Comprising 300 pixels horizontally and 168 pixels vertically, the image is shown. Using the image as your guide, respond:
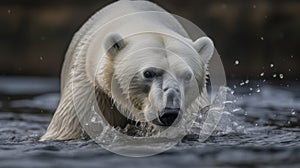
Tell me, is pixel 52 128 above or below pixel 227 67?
below

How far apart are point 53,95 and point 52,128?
3.50 m

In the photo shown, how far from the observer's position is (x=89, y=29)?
453cm

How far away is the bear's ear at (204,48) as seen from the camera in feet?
13.1

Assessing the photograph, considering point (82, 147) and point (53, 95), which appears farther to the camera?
point (53, 95)

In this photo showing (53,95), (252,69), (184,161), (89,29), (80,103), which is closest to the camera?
(184,161)

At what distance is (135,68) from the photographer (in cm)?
377

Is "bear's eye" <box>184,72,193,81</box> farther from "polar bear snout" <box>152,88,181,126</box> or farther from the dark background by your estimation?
the dark background

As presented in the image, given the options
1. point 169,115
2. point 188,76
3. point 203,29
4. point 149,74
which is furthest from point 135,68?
point 203,29

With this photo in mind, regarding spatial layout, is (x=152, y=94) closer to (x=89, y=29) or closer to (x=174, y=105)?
(x=174, y=105)

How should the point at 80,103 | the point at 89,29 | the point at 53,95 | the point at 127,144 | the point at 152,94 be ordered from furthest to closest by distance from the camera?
1. the point at 53,95
2. the point at 89,29
3. the point at 80,103
4. the point at 127,144
5. the point at 152,94

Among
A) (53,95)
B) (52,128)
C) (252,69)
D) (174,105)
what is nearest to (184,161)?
(174,105)

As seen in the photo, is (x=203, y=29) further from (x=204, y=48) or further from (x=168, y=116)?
(x=168, y=116)

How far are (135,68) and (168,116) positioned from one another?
0.35m

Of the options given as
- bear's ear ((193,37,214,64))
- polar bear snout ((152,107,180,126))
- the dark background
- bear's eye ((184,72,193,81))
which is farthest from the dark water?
the dark background
